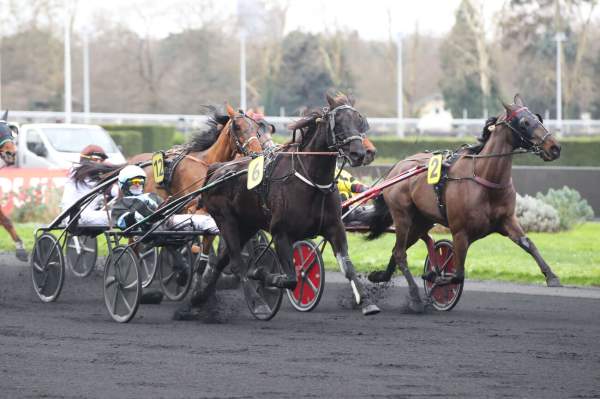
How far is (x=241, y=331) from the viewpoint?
8914 mm

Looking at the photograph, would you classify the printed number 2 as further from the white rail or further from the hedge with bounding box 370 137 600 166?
the white rail

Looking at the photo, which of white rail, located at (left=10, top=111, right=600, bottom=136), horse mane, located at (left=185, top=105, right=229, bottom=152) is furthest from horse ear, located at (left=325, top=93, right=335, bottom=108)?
white rail, located at (left=10, top=111, right=600, bottom=136)

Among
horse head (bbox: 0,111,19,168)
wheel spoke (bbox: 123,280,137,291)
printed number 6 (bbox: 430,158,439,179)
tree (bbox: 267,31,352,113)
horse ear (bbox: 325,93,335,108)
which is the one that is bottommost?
wheel spoke (bbox: 123,280,137,291)

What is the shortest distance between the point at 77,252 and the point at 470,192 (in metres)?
4.88

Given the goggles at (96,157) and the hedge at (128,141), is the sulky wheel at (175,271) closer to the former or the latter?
the goggles at (96,157)

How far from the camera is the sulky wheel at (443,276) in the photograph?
10312 millimetres

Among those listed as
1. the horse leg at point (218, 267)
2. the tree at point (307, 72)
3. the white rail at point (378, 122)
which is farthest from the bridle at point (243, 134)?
the tree at point (307, 72)

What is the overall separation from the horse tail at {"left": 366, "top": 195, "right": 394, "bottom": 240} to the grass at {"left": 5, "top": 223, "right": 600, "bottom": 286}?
343mm

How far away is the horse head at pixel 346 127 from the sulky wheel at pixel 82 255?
4762mm

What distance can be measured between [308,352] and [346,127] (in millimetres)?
1845

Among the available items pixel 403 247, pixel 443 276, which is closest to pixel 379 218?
pixel 403 247

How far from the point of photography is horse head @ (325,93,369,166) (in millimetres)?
8711

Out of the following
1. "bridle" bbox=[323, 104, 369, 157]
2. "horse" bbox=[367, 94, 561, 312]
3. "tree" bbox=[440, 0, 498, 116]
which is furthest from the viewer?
"tree" bbox=[440, 0, 498, 116]

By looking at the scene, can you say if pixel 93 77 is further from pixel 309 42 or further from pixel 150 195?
pixel 150 195
